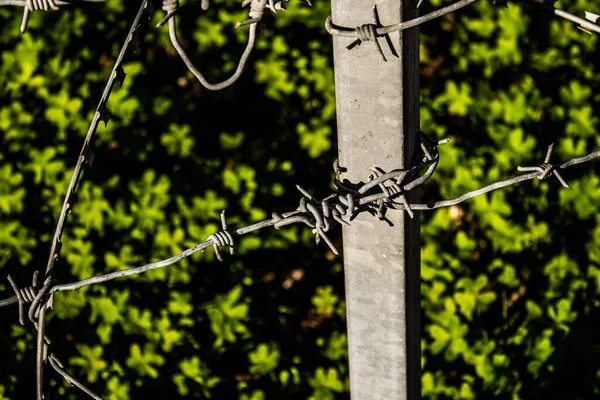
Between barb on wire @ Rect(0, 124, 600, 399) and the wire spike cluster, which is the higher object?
the wire spike cluster

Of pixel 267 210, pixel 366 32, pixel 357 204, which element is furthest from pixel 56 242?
pixel 267 210

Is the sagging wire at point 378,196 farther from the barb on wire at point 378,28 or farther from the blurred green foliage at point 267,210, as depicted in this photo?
the blurred green foliage at point 267,210

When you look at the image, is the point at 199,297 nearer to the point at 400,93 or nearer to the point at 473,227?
the point at 473,227

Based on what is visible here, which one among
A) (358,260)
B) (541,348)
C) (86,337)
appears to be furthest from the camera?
(86,337)

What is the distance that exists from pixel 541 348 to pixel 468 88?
136 cm

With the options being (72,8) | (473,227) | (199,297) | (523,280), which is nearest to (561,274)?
(523,280)

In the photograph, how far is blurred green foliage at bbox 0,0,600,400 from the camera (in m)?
2.42

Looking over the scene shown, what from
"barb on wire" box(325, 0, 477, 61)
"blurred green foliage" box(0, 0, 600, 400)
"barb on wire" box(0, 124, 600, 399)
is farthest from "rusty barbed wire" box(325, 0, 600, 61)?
"blurred green foliage" box(0, 0, 600, 400)

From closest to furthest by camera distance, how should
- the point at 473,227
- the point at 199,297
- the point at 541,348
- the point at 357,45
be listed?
the point at 357,45 < the point at 541,348 < the point at 199,297 < the point at 473,227

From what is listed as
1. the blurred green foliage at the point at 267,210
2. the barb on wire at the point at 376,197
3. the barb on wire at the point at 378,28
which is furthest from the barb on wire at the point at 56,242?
the blurred green foliage at the point at 267,210

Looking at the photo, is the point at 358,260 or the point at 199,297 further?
the point at 199,297

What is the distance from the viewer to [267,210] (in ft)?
9.70

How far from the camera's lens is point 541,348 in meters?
2.30

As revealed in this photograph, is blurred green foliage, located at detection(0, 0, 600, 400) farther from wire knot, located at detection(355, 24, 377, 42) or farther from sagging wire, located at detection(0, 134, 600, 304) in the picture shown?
wire knot, located at detection(355, 24, 377, 42)
